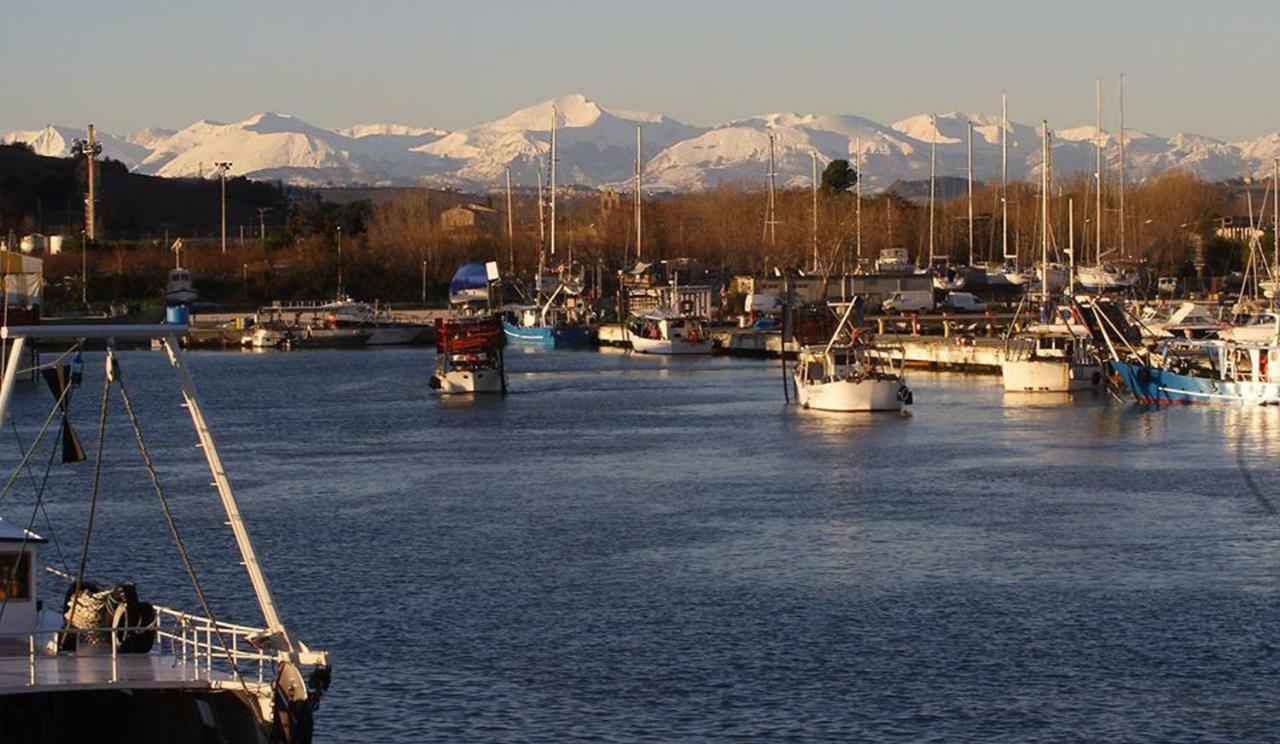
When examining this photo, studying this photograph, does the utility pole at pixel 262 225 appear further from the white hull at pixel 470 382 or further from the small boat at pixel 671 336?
the white hull at pixel 470 382

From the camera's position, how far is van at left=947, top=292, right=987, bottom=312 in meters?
117

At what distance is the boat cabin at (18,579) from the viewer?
844 inches

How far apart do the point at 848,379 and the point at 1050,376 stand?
10.1m

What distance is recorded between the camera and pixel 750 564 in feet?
121

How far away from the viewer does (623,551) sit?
3853cm

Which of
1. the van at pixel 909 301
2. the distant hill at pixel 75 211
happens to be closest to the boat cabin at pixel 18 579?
the van at pixel 909 301

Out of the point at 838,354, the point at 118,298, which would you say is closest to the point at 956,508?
the point at 838,354

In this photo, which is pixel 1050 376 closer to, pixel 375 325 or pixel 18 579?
pixel 18 579

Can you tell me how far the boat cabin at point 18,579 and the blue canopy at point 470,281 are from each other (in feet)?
329

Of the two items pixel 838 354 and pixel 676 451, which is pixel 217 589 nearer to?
pixel 676 451

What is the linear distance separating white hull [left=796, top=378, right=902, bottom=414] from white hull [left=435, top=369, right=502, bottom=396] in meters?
14.9

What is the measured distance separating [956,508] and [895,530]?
3.70 meters

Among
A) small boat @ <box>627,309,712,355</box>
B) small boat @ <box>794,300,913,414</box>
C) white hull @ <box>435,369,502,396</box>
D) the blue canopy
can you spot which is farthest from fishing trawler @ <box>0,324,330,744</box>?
the blue canopy

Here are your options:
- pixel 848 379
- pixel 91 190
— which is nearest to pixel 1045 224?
pixel 848 379
